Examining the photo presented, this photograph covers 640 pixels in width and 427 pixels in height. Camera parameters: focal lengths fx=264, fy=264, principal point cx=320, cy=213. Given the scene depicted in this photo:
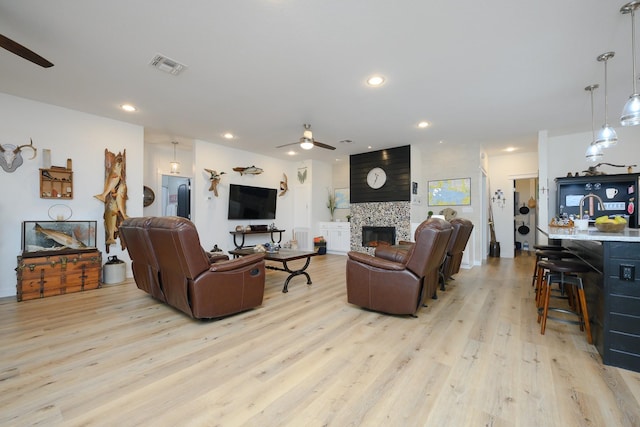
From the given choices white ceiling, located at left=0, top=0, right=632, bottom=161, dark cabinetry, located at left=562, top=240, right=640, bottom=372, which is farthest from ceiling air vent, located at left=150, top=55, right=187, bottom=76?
dark cabinetry, located at left=562, top=240, right=640, bottom=372

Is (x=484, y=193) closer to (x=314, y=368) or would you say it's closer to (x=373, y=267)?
(x=373, y=267)

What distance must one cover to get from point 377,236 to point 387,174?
5.31 ft

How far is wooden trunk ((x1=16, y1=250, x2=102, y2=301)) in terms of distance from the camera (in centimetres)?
346

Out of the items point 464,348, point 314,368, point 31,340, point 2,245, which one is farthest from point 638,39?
point 2,245

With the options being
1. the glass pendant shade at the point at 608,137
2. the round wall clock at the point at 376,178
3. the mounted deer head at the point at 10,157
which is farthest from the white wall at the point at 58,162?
the glass pendant shade at the point at 608,137

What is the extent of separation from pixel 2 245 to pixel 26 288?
Answer: 31.6 inches

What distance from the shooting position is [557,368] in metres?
1.92

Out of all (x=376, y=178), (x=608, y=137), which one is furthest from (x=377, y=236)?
(x=608, y=137)

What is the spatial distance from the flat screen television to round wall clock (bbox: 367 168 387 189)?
8.57 ft

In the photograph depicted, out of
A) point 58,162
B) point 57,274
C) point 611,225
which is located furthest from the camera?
point 58,162

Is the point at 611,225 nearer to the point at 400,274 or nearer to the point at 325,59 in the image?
the point at 400,274

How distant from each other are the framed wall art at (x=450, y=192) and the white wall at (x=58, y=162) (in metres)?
A: 6.48

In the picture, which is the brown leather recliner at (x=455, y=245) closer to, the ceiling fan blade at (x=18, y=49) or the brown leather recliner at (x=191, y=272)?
the brown leather recliner at (x=191, y=272)

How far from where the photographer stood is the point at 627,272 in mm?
1901
